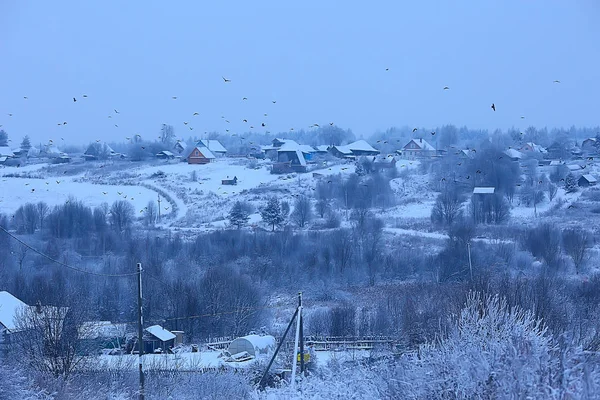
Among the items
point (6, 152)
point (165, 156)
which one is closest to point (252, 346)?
point (165, 156)

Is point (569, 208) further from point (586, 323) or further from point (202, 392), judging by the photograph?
point (202, 392)

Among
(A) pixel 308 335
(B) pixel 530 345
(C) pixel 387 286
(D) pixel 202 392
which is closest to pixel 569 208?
(C) pixel 387 286

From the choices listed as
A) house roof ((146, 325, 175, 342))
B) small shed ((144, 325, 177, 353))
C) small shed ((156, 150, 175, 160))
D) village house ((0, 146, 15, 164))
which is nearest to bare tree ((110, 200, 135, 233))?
house roof ((146, 325, 175, 342))

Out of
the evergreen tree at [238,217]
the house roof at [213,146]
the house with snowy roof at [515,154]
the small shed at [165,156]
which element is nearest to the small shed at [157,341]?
the evergreen tree at [238,217]

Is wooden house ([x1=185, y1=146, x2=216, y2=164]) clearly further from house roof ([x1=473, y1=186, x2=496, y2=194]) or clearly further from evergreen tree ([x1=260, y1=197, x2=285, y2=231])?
house roof ([x1=473, y1=186, x2=496, y2=194])

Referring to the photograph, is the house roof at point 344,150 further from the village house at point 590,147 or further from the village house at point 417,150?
the village house at point 590,147

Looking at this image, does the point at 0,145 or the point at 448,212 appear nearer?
the point at 448,212
